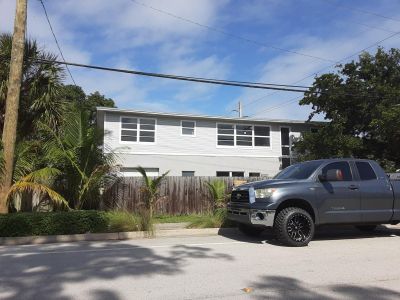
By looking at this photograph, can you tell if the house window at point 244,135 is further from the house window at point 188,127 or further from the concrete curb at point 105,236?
the concrete curb at point 105,236

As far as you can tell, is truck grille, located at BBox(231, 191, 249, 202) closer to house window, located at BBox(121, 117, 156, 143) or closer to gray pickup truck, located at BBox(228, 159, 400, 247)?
gray pickup truck, located at BBox(228, 159, 400, 247)

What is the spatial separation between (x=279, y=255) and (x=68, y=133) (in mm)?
8859

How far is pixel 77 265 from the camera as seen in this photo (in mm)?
7836

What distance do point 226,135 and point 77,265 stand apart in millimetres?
21433

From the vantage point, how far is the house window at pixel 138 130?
86.2ft

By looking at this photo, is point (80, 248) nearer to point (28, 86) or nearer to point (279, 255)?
point (279, 255)

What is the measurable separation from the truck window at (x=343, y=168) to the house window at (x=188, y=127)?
675 inches

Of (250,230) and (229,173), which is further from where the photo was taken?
(229,173)

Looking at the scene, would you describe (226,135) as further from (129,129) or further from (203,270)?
(203,270)

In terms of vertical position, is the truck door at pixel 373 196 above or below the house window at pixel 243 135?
below

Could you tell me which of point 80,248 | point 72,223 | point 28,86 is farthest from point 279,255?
point 28,86

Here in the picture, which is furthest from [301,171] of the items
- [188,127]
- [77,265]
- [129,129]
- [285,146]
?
[285,146]

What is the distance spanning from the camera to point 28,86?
1569cm

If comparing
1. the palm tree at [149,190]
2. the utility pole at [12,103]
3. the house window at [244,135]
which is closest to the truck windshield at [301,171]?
the palm tree at [149,190]
